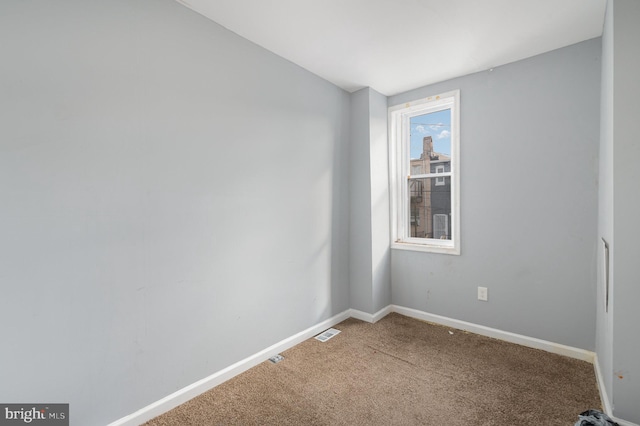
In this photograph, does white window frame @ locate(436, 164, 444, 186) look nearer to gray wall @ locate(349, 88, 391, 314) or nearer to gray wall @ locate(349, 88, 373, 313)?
gray wall @ locate(349, 88, 391, 314)

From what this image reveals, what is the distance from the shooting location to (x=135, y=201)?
166 cm

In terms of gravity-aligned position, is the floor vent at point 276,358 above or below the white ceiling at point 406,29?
below

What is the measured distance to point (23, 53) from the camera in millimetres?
1321

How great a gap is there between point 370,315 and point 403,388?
1106mm

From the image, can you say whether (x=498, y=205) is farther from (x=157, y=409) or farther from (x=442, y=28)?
(x=157, y=409)

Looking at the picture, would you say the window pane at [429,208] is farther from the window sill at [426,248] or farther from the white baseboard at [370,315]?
the white baseboard at [370,315]

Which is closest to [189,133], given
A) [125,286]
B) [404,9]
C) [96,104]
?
[96,104]

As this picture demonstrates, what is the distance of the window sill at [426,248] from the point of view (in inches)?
116

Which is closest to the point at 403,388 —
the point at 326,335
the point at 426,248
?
the point at 326,335

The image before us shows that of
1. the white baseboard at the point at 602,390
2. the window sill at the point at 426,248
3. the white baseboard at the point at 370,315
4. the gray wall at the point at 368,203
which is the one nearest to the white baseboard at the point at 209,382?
the white baseboard at the point at 370,315

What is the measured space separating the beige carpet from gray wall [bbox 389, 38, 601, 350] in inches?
14.3

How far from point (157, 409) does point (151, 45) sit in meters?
2.13

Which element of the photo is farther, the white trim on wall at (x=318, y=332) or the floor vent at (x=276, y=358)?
the floor vent at (x=276, y=358)

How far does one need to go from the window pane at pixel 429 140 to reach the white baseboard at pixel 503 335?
1549 mm
